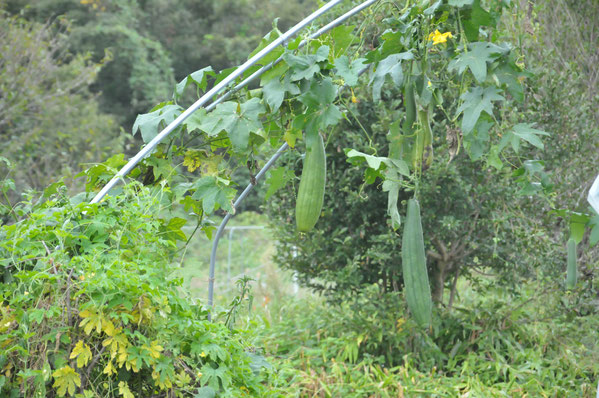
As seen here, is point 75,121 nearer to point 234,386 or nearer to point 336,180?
point 336,180

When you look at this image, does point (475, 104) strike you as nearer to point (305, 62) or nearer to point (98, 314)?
point (305, 62)

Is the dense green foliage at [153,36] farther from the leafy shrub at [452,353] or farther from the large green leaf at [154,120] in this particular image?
the large green leaf at [154,120]

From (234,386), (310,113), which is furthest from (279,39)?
(234,386)

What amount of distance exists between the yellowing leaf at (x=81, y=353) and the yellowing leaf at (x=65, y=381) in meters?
0.03

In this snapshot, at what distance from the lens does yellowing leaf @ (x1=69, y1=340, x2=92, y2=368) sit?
1675mm

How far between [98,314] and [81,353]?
113 millimetres

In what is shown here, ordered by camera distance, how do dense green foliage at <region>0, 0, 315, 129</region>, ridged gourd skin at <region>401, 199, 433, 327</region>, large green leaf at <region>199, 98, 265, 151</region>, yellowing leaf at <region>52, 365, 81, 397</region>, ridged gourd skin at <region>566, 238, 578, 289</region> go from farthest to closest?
1. dense green foliage at <region>0, 0, 315, 129</region>
2. ridged gourd skin at <region>566, 238, 578, 289</region>
3. large green leaf at <region>199, 98, 265, 151</region>
4. ridged gourd skin at <region>401, 199, 433, 327</region>
5. yellowing leaf at <region>52, 365, 81, 397</region>

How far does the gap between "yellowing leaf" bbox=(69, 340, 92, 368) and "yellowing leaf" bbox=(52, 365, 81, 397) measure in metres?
0.03

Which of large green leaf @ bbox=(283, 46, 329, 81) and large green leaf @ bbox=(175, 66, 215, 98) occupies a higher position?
large green leaf @ bbox=(175, 66, 215, 98)

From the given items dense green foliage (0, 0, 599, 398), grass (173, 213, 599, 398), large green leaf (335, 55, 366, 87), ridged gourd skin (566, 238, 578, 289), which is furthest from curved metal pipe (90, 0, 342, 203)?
grass (173, 213, 599, 398)

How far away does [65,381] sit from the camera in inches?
66.0

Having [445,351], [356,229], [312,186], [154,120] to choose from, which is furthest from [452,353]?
[154,120]

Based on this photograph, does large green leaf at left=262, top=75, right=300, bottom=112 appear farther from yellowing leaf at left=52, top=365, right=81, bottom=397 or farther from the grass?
the grass

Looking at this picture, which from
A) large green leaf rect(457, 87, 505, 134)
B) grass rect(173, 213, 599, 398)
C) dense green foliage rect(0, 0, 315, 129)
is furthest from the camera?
dense green foliage rect(0, 0, 315, 129)
